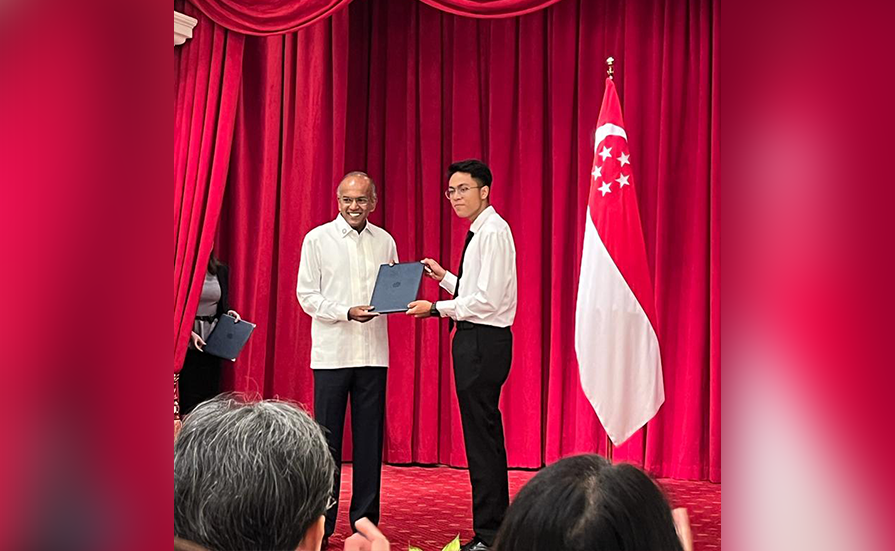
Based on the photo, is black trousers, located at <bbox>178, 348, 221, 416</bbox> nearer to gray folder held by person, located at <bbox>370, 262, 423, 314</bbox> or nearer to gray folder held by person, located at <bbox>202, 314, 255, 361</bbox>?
gray folder held by person, located at <bbox>202, 314, 255, 361</bbox>

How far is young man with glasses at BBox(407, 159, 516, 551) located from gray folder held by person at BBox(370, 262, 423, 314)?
13 cm

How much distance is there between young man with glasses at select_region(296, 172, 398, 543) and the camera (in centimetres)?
331

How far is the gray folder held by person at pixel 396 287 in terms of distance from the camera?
325 cm

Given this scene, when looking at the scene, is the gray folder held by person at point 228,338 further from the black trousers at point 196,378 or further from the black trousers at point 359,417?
the black trousers at point 359,417

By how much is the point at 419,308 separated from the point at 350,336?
10.3 inches

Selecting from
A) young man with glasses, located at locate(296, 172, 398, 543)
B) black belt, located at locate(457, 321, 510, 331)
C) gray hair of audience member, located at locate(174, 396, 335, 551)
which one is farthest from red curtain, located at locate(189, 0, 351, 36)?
gray hair of audience member, located at locate(174, 396, 335, 551)

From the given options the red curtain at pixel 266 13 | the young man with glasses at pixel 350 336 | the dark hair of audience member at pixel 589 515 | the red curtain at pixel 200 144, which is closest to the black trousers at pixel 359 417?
the young man with glasses at pixel 350 336

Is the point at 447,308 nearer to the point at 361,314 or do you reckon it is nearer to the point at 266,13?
the point at 361,314

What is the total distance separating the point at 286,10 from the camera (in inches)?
129

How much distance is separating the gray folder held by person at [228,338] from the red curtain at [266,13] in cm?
114
